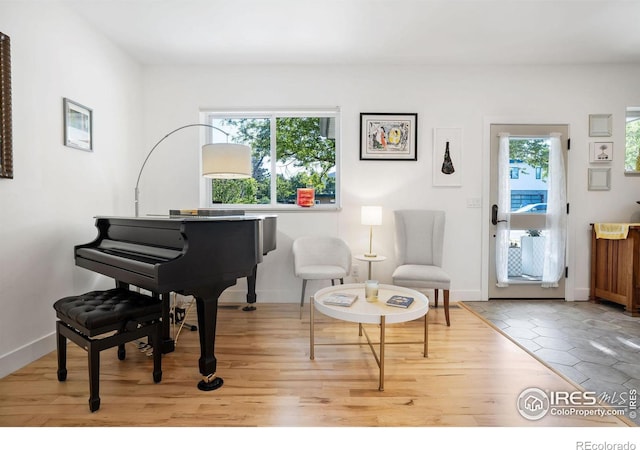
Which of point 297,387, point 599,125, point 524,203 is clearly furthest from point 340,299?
point 599,125

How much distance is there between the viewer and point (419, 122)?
3688 millimetres

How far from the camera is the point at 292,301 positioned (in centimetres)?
369

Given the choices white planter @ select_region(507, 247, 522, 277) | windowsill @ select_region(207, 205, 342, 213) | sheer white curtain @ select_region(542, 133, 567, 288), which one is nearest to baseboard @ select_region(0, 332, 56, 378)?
windowsill @ select_region(207, 205, 342, 213)

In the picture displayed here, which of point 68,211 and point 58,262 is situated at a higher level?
point 68,211

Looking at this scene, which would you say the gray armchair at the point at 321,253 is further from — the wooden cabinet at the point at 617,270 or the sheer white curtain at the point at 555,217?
the wooden cabinet at the point at 617,270

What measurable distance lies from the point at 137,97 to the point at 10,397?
311 centimetres

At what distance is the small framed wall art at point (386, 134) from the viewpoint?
3.66 meters

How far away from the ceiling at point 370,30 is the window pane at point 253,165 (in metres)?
0.70

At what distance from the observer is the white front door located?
3691 millimetres

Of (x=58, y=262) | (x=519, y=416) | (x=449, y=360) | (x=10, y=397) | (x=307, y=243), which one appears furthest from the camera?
(x=307, y=243)

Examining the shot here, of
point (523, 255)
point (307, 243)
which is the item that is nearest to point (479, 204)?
point (523, 255)

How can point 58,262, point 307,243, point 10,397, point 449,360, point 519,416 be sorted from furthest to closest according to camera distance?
point 307,243, point 58,262, point 449,360, point 10,397, point 519,416

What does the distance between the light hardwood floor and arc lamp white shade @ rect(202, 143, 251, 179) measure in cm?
143

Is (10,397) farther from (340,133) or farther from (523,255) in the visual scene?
(523,255)
